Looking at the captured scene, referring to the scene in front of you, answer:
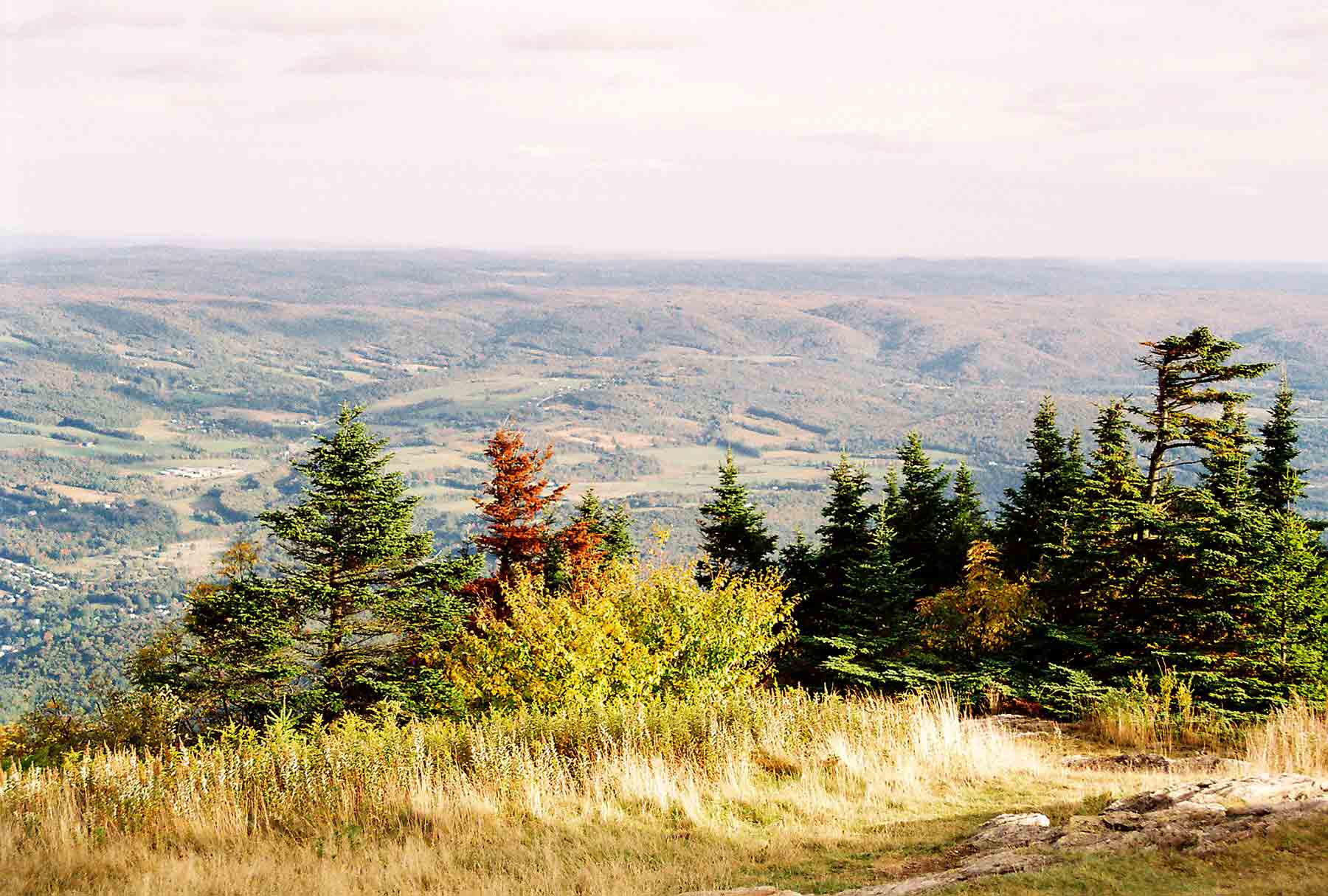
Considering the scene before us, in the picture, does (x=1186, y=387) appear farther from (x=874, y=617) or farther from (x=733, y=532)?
(x=733, y=532)

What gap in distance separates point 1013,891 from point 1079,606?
19.8 metres

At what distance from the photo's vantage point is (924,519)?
39.1 meters

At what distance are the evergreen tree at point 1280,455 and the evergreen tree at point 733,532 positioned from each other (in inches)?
700

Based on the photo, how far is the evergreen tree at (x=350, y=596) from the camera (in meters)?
30.0

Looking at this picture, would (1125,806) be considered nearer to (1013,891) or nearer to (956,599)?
(1013,891)

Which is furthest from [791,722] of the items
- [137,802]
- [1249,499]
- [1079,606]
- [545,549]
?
[545,549]

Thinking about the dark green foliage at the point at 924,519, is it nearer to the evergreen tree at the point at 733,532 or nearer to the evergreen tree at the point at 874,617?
the evergreen tree at the point at 733,532

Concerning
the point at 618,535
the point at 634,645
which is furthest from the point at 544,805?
the point at 618,535

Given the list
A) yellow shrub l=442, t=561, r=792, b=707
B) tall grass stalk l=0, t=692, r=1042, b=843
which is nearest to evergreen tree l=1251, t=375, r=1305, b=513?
yellow shrub l=442, t=561, r=792, b=707

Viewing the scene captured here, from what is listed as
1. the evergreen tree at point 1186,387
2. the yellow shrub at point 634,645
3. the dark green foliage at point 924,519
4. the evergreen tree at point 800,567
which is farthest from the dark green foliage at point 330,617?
the evergreen tree at point 1186,387

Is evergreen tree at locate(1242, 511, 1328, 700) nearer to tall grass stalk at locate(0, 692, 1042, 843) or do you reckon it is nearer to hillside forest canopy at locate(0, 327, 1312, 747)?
hillside forest canopy at locate(0, 327, 1312, 747)

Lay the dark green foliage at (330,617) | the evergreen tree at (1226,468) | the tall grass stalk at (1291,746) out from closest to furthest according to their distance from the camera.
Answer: the tall grass stalk at (1291,746) < the evergreen tree at (1226,468) < the dark green foliage at (330,617)

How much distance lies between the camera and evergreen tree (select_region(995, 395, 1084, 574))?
32.3 meters

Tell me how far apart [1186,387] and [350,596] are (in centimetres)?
2468
